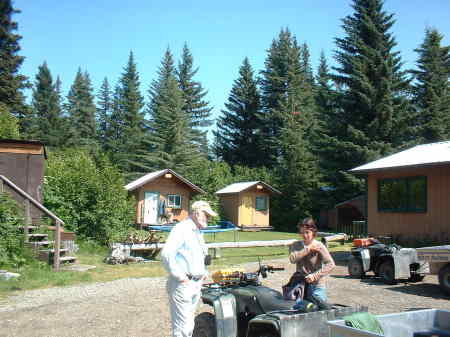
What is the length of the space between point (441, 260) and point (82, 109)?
2406 inches

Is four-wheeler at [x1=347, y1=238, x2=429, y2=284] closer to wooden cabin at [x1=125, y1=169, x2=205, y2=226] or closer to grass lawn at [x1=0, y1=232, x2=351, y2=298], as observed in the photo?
grass lawn at [x1=0, y1=232, x2=351, y2=298]

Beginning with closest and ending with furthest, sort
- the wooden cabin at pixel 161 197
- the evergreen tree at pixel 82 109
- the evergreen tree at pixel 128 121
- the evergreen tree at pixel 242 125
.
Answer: the wooden cabin at pixel 161 197
the evergreen tree at pixel 128 121
the evergreen tree at pixel 242 125
the evergreen tree at pixel 82 109

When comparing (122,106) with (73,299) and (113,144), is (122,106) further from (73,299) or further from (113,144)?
(73,299)

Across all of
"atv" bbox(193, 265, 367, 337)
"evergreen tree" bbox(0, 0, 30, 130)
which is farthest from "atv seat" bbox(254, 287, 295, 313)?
"evergreen tree" bbox(0, 0, 30, 130)

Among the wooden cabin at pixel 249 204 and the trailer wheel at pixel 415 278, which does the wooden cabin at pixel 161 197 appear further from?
the trailer wheel at pixel 415 278

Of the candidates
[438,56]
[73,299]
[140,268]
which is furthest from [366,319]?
[438,56]

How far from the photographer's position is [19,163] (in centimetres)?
1578

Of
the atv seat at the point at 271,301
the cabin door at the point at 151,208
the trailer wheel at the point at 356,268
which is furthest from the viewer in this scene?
the cabin door at the point at 151,208

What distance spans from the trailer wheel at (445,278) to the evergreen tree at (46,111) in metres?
47.6

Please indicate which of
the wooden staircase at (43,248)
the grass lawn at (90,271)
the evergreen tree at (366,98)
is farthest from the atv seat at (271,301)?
the evergreen tree at (366,98)

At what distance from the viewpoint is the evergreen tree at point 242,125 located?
57.6 meters

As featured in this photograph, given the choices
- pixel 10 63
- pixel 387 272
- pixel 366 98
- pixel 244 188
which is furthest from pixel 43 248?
pixel 10 63

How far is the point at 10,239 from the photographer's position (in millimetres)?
→ 12516

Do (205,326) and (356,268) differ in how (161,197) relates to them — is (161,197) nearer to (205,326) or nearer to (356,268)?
(356,268)
